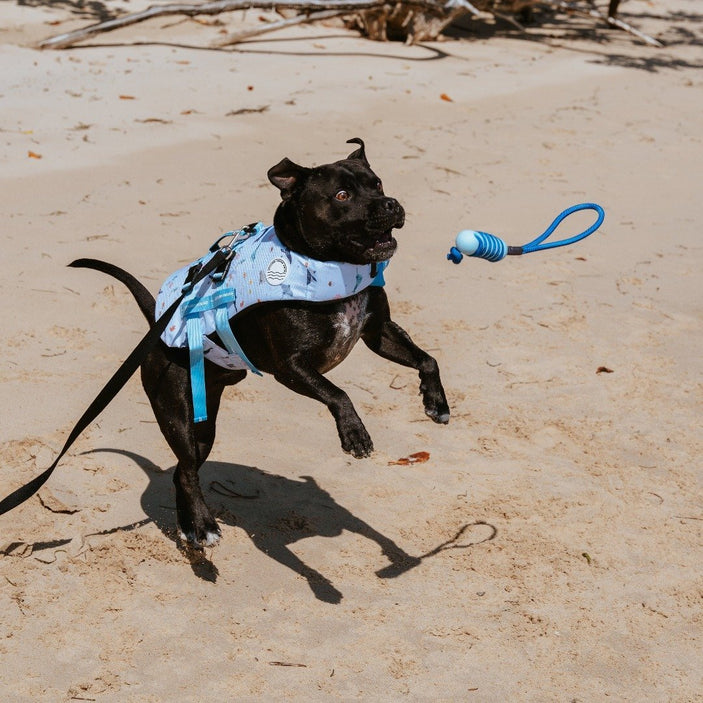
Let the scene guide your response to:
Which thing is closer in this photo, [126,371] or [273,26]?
[126,371]

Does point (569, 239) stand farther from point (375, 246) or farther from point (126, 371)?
point (126, 371)

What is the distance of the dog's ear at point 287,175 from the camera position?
4246 millimetres

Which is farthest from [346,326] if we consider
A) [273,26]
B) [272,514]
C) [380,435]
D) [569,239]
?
[273,26]

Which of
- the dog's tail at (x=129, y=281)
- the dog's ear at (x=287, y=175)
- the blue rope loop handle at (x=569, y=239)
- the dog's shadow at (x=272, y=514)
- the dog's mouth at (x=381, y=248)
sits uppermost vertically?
the dog's ear at (x=287, y=175)

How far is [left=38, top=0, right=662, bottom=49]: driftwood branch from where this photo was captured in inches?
540

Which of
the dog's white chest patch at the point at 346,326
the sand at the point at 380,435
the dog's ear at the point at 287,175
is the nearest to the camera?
the dog's ear at the point at 287,175

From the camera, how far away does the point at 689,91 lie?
14.3 meters

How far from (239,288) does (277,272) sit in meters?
0.21

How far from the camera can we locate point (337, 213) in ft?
14.0

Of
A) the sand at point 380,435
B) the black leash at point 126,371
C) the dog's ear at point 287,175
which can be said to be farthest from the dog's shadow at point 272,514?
the dog's ear at point 287,175

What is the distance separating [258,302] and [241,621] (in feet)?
4.63

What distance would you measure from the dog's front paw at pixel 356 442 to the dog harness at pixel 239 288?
53cm

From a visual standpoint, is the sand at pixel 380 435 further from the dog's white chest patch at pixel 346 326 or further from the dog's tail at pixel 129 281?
the dog's white chest patch at pixel 346 326

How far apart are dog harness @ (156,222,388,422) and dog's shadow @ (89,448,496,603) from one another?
3.15 feet
